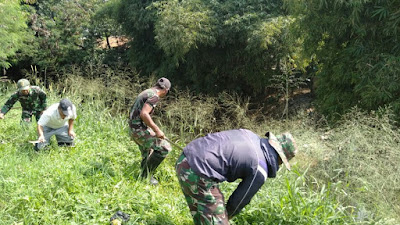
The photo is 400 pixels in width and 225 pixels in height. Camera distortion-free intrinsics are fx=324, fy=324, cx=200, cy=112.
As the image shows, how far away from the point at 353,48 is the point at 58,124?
208 inches

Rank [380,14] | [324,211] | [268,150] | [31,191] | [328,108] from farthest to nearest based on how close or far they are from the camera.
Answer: [328,108]
[380,14]
[31,191]
[324,211]
[268,150]

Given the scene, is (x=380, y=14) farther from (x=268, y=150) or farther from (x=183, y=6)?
(x=183, y=6)

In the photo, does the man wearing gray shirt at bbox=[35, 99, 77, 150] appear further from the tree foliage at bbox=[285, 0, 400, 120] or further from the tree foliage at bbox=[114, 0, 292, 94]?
the tree foliage at bbox=[114, 0, 292, 94]

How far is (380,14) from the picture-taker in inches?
211

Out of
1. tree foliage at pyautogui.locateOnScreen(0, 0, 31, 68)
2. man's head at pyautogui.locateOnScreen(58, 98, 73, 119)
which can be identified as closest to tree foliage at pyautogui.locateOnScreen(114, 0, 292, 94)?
tree foliage at pyautogui.locateOnScreen(0, 0, 31, 68)

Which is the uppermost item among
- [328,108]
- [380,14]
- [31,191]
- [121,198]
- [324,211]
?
[380,14]

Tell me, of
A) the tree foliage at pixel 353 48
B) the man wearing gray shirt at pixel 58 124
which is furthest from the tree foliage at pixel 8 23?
the tree foliage at pixel 353 48

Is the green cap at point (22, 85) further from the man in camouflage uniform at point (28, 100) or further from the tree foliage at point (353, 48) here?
the tree foliage at point (353, 48)

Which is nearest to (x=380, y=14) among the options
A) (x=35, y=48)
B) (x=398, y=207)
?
(x=398, y=207)

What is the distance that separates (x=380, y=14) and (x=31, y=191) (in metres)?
5.64

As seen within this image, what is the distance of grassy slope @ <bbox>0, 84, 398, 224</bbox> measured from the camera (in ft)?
9.25

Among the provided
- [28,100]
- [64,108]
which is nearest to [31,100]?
[28,100]

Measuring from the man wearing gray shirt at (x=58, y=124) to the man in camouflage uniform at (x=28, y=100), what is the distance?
999 mm

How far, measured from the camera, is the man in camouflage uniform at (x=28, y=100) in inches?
197
